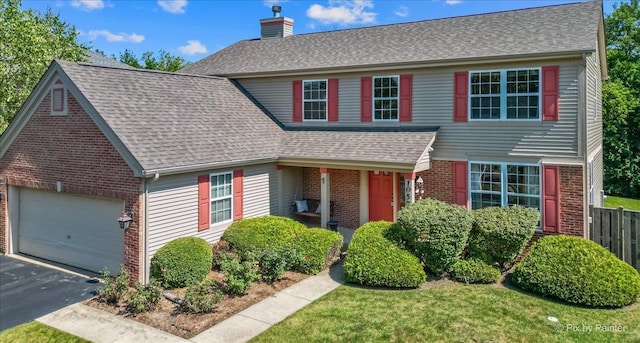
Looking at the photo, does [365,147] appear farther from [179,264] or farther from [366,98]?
[179,264]

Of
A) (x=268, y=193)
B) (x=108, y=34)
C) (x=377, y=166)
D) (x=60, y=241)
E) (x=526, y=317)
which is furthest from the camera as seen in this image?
(x=108, y=34)

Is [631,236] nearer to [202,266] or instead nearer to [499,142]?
[499,142]

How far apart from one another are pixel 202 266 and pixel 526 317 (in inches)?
284

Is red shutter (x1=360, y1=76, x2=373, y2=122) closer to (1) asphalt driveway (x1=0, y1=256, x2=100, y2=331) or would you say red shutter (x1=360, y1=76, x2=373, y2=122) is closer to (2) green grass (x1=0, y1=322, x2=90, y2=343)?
(1) asphalt driveway (x1=0, y1=256, x2=100, y2=331)

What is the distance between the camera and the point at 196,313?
30.8ft

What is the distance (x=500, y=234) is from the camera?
35.6ft

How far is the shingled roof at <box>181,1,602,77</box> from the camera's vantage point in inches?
516

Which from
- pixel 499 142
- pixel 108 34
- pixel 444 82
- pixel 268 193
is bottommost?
pixel 268 193

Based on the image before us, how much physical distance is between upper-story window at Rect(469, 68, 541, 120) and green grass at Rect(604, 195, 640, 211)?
39.5 ft

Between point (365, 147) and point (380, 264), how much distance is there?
476 centimetres

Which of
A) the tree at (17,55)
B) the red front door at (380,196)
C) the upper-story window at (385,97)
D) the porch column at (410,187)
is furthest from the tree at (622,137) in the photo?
the tree at (17,55)

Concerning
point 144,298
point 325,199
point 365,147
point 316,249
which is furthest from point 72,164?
point 365,147

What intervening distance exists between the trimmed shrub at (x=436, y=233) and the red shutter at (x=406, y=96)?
452 centimetres

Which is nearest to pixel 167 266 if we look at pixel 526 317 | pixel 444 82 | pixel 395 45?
pixel 526 317
